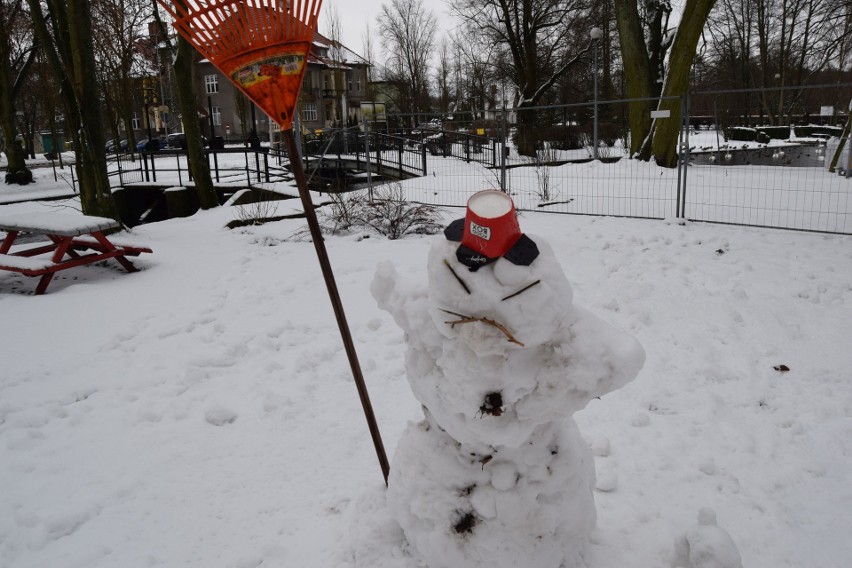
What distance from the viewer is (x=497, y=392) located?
5.99ft

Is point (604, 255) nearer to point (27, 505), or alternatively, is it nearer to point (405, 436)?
point (405, 436)

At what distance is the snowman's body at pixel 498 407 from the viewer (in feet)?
5.72

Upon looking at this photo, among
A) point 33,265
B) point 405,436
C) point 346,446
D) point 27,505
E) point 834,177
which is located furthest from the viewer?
point 834,177

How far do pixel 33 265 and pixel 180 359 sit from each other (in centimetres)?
292

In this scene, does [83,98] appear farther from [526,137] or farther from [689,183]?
[526,137]

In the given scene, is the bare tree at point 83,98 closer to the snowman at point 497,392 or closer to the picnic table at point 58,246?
the picnic table at point 58,246

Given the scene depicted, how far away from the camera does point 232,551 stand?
2.63m

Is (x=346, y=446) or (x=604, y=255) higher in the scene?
(x=604, y=255)

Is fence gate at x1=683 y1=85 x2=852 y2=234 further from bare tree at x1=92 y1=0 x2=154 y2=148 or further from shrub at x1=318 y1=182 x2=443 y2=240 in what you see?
bare tree at x1=92 y1=0 x2=154 y2=148

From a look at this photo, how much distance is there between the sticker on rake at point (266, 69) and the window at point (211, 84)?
60.3m

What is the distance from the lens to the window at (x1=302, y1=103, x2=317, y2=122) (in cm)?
5798

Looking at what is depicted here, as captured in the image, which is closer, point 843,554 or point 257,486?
point 843,554

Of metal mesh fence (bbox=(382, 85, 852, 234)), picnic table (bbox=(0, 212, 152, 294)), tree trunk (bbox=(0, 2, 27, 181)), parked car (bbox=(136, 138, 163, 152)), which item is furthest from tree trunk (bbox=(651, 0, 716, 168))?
tree trunk (bbox=(0, 2, 27, 181))

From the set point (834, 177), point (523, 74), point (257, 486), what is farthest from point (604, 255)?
point (523, 74)
